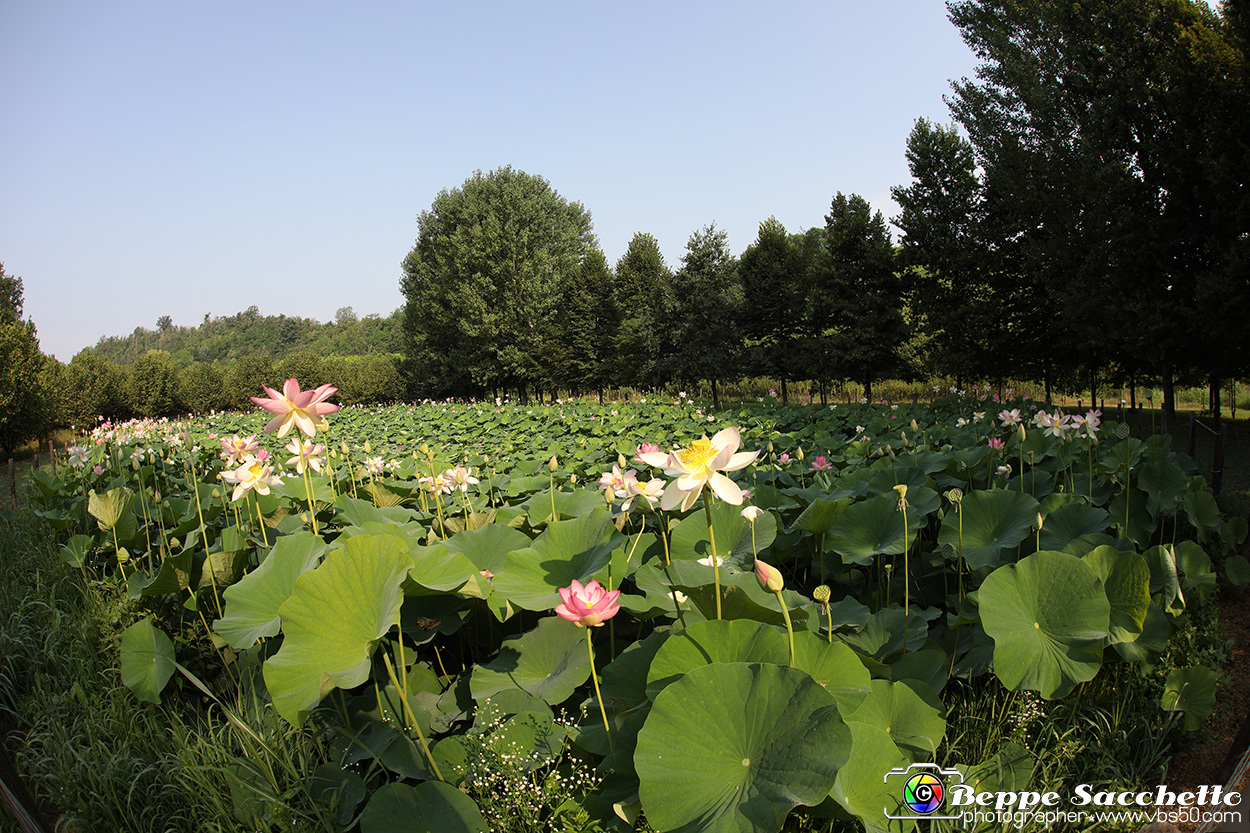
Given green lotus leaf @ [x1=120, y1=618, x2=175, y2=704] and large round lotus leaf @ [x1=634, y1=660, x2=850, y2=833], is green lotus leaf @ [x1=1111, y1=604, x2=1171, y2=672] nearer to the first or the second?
large round lotus leaf @ [x1=634, y1=660, x2=850, y2=833]

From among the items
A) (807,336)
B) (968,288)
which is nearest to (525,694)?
(968,288)

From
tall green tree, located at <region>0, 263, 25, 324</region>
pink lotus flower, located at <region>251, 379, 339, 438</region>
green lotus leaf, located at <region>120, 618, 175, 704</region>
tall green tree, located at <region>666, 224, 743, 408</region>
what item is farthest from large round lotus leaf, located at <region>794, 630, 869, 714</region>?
tall green tree, located at <region>0, 263, 25, 324</region>

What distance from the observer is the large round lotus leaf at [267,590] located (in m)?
1.80

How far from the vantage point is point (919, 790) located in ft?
4.43

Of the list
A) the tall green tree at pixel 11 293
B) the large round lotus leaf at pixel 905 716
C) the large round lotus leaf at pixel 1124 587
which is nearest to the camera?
the large round lotus leaf at pixel 905 716

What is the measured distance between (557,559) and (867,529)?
48.9 inches

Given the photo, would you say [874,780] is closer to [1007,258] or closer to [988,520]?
[988,520]

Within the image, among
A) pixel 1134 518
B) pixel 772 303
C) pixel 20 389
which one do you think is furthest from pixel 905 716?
pixel 20 389

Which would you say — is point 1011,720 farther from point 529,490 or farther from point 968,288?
point 968,288

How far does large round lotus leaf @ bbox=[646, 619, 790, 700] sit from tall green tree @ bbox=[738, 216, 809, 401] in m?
20.3

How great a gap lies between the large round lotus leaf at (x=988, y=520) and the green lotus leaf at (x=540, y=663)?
4.91 ft

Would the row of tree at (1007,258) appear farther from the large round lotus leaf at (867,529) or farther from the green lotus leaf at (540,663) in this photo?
the green lotus leaf at (540,663)

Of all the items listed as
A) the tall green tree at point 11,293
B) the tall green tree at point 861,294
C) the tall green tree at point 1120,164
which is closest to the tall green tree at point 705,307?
the tall green tree at point 861,294

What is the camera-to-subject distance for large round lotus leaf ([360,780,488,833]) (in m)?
1.31
